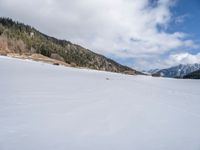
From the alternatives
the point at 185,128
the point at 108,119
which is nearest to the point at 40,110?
the point at 108,119

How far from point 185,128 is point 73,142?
5115mm

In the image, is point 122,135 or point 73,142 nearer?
point 73,142

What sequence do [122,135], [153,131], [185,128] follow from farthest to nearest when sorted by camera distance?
[185,128], [153,131], [122,135]

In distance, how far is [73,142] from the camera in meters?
7.90

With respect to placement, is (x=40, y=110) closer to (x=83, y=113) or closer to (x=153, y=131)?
(x=83, y=113)

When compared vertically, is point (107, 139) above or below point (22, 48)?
below

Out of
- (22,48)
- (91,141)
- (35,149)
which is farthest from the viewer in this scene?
(22,48)

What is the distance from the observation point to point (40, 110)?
1168cm

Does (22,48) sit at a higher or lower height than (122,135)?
higher

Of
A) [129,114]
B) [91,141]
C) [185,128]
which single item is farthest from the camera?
[129,114]

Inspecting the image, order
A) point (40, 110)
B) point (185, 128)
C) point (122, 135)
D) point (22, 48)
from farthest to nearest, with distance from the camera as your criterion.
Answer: point (22, 48), point (40, 110), point (185, 128), point (122, 135)

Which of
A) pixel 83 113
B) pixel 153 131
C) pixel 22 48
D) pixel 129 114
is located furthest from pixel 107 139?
pixel 22 48

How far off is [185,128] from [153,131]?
1.74m

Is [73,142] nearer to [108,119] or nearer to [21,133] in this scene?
[21,133]
